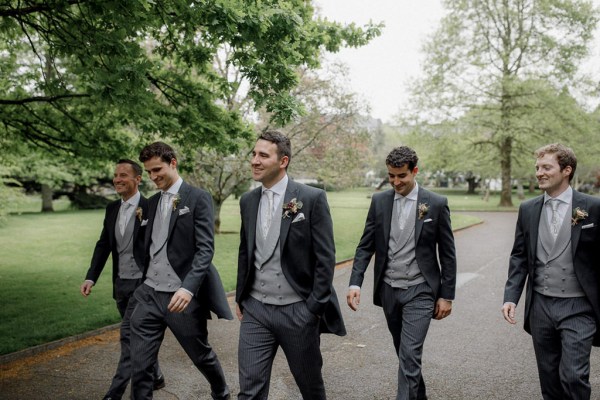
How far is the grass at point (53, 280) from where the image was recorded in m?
7.21

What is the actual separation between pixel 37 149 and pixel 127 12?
5.76m

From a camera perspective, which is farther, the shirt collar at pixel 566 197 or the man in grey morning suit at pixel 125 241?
the man in grey morning suit at pixel 125 241

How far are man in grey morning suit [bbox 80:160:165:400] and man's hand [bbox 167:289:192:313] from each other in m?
0.93

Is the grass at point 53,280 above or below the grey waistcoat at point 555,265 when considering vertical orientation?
below

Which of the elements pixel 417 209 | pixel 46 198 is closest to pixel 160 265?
pixel 417 209

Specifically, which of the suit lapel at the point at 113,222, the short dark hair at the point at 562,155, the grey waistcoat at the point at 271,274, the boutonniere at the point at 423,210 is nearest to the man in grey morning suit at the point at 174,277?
the grey waistcoat at the point at 271,274

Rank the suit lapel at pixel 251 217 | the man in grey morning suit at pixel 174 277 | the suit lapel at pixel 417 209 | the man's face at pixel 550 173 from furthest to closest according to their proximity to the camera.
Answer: the suit lapel at pixel 417 209 → the man in grey morning suit at pixel 174 277 → the man's face at pixel 550 173 → the suit lapel at pixel 251 217

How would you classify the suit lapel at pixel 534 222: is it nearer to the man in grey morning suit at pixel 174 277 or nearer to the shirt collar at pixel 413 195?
the shirt collar at pixel 413 195

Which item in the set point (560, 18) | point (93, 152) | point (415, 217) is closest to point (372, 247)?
point (415, 217)

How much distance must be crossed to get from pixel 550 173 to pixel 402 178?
1108 millimetres

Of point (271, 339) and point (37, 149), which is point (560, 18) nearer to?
point (37, 149)

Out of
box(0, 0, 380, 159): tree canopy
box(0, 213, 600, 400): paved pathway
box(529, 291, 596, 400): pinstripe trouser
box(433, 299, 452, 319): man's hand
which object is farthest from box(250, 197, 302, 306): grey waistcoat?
box(0, 0, 380, 159): tree canopy

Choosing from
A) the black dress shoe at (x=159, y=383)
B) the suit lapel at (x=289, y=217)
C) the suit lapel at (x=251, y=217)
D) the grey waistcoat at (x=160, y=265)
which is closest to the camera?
the suit lapel at (x=289, y=217)

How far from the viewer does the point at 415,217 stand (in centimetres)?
439
